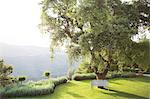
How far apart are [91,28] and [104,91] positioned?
2.45 meters

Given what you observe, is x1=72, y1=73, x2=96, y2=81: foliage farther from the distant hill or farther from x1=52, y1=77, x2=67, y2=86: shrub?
the distant hill

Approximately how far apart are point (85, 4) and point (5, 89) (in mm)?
4084

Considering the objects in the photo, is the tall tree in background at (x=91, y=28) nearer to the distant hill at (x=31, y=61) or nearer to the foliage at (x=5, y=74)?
the foliage at (x=5, y=74)

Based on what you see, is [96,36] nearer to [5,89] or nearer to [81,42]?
[81,42]

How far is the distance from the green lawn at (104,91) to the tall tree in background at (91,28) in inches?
40.2

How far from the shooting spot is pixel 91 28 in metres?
10.9

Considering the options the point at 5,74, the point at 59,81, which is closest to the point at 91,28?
the point at 59,81

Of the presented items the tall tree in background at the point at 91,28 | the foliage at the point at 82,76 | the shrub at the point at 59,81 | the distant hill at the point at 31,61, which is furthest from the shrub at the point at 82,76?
the distant hill at the point at 31,61

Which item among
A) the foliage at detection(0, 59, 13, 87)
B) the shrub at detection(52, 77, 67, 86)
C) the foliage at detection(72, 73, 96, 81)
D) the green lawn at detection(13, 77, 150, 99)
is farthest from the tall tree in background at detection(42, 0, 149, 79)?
the foliage at detection(72, 73, 96, 81)

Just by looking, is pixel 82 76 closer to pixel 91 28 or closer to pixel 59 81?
pixel 59 81

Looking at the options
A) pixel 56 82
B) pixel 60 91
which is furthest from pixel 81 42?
pixel 56 82

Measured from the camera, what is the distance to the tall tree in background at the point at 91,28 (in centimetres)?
1066

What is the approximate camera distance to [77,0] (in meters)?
11.1


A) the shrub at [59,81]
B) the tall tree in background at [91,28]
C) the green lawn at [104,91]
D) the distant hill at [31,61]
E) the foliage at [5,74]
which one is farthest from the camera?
the distant hill at [31,61]
